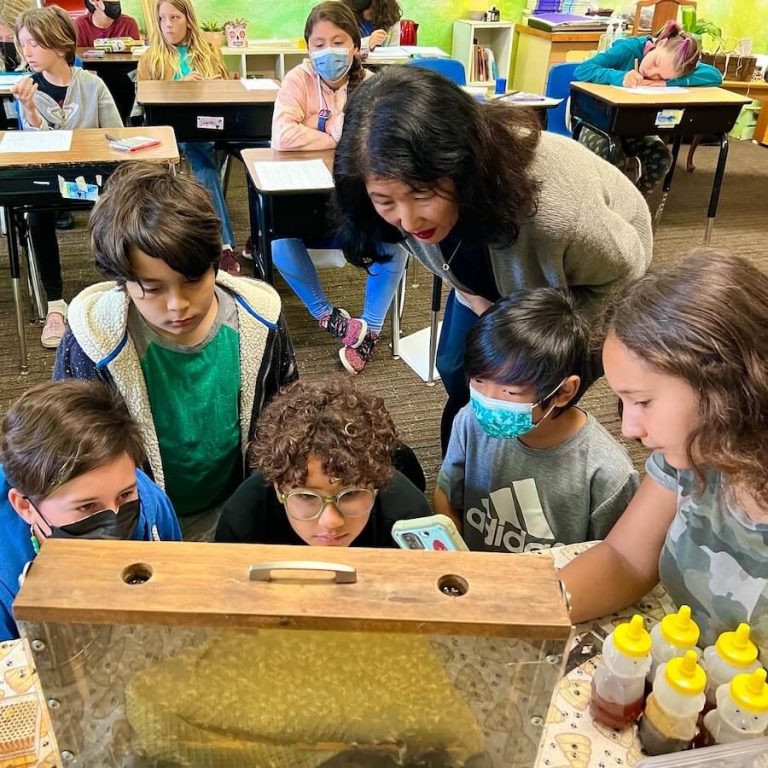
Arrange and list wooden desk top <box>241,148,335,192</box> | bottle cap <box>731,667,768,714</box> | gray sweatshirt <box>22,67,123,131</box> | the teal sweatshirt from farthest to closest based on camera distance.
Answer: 1. the teal sweatshirt
2. gray sweatshirt <box>22,67,123,131</box>
3. wooden desk top <box>241,148,335,192</box>
4. bottle cap <box>731,667,768,714</box>

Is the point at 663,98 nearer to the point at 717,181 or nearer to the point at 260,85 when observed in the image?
the point at 717,181

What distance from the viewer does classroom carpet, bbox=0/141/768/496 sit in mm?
2543

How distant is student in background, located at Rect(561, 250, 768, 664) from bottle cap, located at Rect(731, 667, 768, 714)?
17 cm

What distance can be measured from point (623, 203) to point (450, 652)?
4.14 ft

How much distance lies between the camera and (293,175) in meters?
2.53

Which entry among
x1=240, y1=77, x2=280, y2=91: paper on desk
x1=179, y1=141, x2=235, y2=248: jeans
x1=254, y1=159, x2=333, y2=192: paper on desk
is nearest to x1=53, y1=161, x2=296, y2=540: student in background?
x1=254, y1=159, x2=333, y2=192: paper on desk

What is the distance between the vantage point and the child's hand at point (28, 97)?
2.98 metres

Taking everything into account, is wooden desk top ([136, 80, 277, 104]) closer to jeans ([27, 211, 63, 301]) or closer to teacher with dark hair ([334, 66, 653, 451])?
jeans ([27, 211, 63, 301])

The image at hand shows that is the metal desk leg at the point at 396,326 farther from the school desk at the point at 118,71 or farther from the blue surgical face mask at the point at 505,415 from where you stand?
the school desk at the point at 118,71

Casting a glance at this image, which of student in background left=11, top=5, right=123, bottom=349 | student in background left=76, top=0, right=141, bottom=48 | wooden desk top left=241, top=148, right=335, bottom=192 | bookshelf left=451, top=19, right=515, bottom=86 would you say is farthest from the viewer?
bookshelf left=451, top=19, right=515, bottom=86

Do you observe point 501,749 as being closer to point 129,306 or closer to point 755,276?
point 755,276

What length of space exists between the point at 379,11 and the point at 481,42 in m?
2.71

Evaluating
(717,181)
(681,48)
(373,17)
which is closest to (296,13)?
(373,17)

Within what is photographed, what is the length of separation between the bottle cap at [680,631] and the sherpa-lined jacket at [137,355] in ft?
2.90
